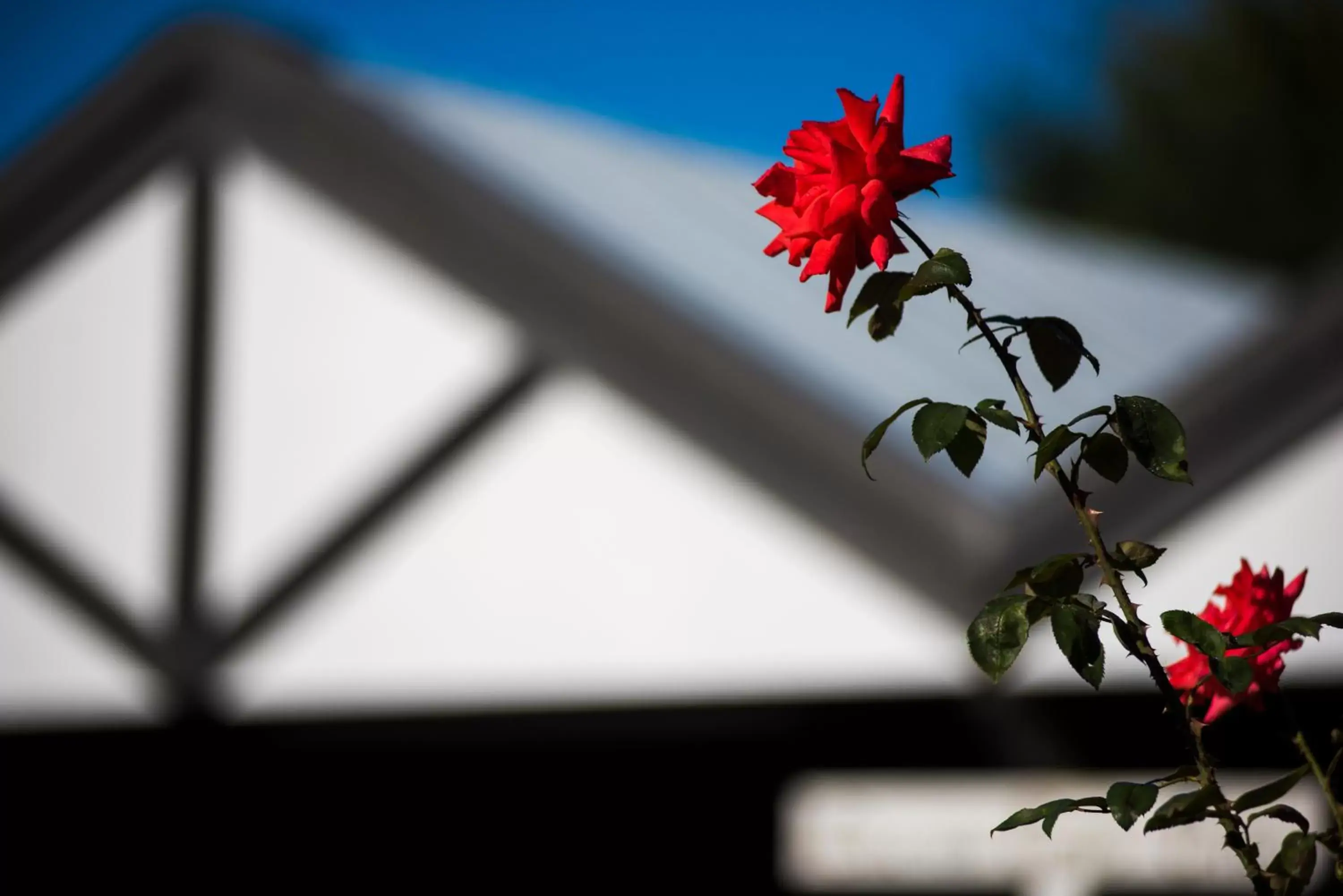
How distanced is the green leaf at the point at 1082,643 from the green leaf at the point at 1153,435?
77 millimetres

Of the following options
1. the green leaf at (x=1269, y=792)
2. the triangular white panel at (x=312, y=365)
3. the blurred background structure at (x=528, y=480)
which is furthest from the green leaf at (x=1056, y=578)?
the triangular white panel at (x=312, y=365)

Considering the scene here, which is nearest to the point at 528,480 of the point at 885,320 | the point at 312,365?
the point at 312,365

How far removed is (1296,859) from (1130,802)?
0.11 m

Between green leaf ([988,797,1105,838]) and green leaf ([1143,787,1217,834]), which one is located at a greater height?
green leaf ([988,797,1105,838])

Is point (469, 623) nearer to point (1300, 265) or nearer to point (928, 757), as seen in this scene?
point (928, 757)

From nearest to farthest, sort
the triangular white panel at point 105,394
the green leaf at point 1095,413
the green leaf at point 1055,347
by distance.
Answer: the green leaf at point 1095,413 → the green leaf at point 1055,347 → the triangular white panel at point 105,394

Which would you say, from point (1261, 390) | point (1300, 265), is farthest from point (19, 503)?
point (1300, 265)

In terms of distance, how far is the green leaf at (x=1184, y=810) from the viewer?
61 cm

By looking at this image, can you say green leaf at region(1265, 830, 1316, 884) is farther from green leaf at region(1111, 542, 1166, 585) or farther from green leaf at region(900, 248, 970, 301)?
green leaf at region(900, 248, 970, 301)

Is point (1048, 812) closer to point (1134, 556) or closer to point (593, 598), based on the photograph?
point (1134, 556)

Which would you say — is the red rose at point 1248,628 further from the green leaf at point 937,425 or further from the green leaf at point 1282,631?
the green leaf at point 937,425

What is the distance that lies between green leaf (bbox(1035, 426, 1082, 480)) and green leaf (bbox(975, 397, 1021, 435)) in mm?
16

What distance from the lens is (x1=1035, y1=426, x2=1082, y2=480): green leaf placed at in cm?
62

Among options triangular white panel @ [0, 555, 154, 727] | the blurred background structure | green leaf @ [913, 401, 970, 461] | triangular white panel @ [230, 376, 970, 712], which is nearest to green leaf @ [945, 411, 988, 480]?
green leaf @ [913, 401, 970, 461]
